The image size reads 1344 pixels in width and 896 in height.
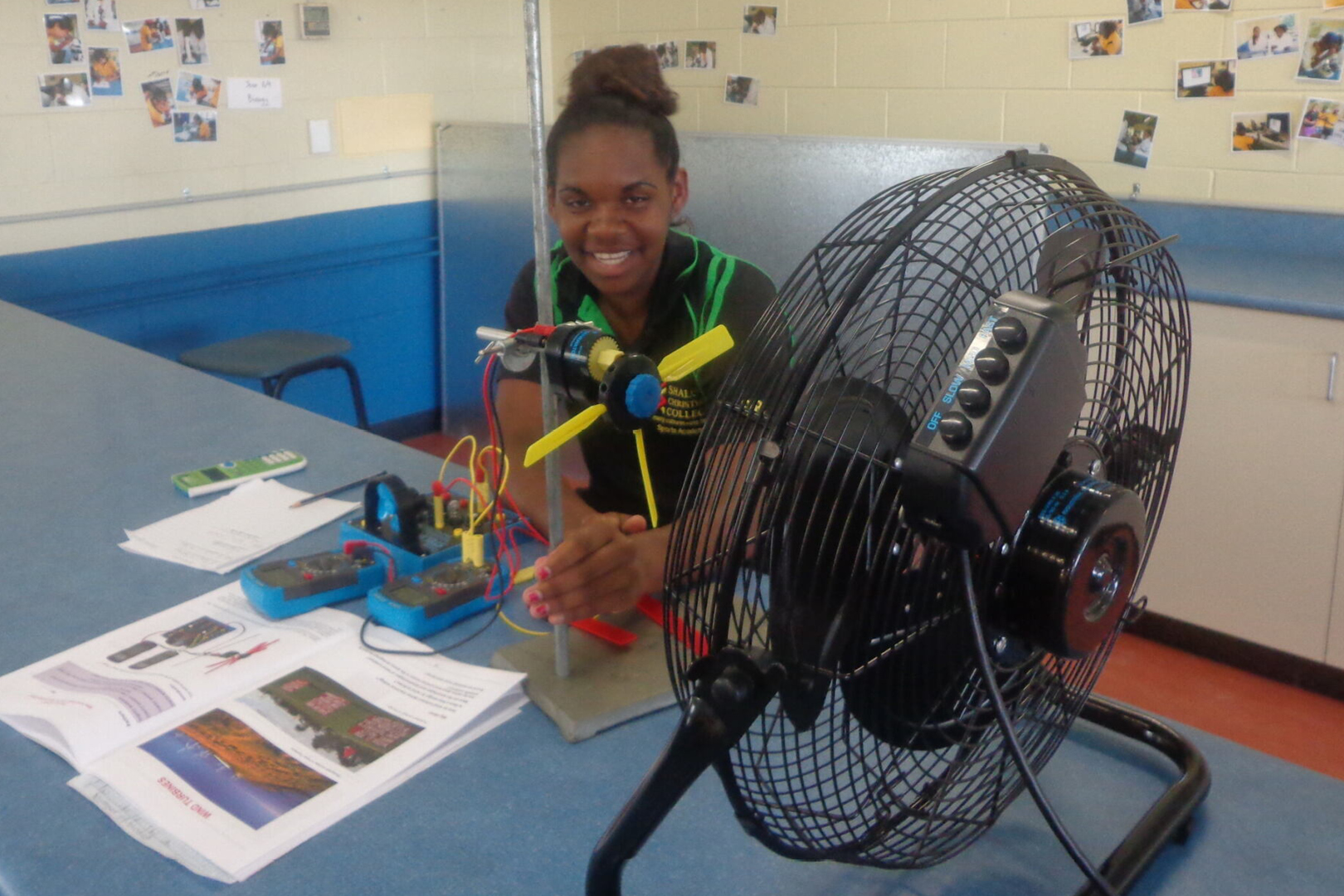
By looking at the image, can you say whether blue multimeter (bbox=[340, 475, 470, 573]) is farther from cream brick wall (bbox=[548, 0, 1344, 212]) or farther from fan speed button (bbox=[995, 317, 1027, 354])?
cream brick wall (bbox=[548, 0, 1344, 212])

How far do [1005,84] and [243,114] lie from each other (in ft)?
6.61

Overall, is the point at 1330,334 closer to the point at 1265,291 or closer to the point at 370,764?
the point at 1265,291

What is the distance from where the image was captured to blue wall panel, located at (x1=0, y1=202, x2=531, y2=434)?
282 cm

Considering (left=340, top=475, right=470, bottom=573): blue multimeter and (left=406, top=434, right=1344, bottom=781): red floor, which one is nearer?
(left=340, top=475, right=470, bottom=573): blue multimeter

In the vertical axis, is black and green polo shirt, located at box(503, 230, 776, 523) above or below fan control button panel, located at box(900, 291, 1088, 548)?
below

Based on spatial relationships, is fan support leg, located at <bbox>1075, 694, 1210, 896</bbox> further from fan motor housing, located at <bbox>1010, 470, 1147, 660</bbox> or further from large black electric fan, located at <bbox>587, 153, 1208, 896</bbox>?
fan motor housing, located at <bbox>1010, 470, 1147, 660</bbox>

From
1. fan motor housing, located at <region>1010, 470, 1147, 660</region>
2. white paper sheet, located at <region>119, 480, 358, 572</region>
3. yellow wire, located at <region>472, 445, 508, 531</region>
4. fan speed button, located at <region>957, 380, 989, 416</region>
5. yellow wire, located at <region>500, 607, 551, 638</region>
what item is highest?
fan speed button, located at <region>957, 380, 989, 416</region>

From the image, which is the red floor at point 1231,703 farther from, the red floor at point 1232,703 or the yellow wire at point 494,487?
the yellow wire at point 494,487

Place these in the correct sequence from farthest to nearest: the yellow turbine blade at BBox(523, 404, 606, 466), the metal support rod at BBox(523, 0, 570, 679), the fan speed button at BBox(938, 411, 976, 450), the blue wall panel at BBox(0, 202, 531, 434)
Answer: the blue wall panel at BBox(0, 202, 531, 434), the metal support rod at BBox(523, 0, 570, 679), the yellow turbine blade at BBox(523, 404, 606, 466), the fan speed button at BBox(938, 411, 976, 450)

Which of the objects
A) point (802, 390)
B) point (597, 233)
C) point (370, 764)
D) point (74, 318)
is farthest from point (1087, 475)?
point (74, 318)

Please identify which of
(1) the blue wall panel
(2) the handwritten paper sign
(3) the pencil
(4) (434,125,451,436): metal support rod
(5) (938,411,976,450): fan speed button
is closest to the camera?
(5) (938,411,976,450): fan speed button

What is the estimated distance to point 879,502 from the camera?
0.51m

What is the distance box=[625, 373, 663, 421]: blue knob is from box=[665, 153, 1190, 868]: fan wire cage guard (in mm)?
129

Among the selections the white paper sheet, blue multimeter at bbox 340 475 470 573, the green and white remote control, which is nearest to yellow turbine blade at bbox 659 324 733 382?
blue multimeter at bbox 340 475 470 573
